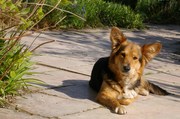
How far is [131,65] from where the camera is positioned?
6242mm

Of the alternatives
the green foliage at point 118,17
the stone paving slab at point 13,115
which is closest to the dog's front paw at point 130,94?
the stone paving slab at point 13,115

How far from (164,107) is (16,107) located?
2222 millimetres

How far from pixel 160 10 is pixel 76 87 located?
17.2m

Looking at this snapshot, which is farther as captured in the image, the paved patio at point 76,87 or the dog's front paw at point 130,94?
the dog's front paw at point 130,94

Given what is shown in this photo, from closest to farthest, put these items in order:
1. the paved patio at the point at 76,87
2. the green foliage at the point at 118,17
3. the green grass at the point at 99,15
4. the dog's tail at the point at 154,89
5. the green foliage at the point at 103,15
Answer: the paved patio at the point at 76,87, the dog's tail at the point at 154,89, the green grass at the point at 99,15, the green foliage at the point at 103,15, the green foliage at the point at 118,17

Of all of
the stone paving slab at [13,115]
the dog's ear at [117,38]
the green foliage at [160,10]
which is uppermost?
the dog's ear at [117,38]

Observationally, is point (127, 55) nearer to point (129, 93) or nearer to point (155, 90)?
point (129, 93)

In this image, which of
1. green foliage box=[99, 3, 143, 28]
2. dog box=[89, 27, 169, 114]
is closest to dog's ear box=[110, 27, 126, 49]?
dog box=[89, 27, 169, 114]

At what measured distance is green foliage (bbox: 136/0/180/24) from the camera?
22.8m

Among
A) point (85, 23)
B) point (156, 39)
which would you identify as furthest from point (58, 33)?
point (156, 39)

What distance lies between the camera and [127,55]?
628 centimetres

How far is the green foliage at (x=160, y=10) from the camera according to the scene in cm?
2282

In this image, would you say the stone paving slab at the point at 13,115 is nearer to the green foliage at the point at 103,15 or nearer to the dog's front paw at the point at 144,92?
the dog's front paw at the point at 144,92

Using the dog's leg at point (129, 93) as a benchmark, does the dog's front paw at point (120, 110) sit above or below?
below
